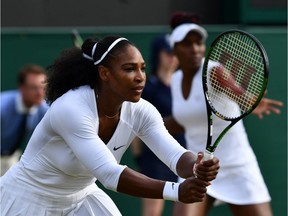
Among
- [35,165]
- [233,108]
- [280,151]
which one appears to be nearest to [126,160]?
[280,151]

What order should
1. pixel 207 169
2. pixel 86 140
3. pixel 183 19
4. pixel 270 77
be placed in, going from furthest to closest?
1. pixel 270 77
2. pixel 183 19
3. pixel 86 140
4. pixel 207 169

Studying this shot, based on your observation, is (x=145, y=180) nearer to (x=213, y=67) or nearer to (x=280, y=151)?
(x=213, y=67)

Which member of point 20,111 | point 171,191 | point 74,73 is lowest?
point 20,111

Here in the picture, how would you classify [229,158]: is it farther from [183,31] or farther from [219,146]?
[183,31]

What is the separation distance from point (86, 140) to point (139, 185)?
331mm

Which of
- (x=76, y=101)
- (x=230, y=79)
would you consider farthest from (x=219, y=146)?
(x=76, y=101)

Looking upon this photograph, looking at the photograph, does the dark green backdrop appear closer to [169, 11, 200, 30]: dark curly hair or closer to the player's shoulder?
[169, 11, 200, 30]: dark curly hair

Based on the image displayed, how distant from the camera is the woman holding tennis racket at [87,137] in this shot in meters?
4.14

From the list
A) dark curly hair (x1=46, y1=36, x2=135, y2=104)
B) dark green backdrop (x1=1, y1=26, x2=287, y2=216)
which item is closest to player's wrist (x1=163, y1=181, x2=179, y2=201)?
dark curly hair (x1=46, y1=36, x2=135, y2=104)

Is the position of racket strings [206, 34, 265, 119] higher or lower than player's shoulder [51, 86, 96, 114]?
lower

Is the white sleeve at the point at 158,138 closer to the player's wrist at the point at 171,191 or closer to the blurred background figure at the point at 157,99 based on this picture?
the player's wrist at the point at 171,191

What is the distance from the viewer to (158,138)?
14.3 ft

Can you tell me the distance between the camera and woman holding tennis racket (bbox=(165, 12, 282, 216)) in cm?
560

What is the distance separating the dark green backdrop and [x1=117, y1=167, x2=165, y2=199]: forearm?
3685 mm
